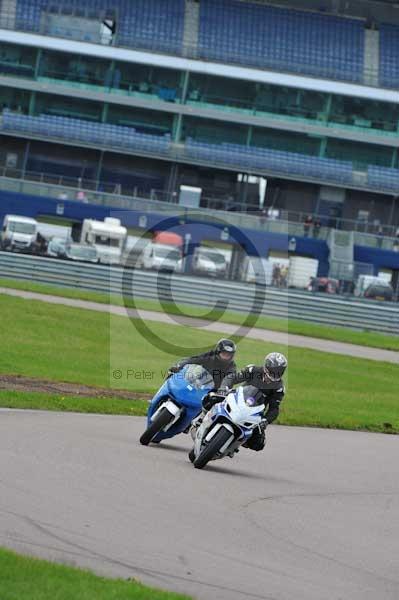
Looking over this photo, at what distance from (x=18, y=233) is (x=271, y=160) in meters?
17.2

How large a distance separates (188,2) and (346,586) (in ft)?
196

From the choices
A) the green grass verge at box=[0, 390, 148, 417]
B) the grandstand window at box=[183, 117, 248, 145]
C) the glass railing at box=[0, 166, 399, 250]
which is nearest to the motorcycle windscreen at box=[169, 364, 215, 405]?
the green grass verge at box=[0, 390, 148, 417]

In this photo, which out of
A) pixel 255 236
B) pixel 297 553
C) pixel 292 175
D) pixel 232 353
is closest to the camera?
pixel 297 553

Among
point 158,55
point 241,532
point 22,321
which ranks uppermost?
point 158,55

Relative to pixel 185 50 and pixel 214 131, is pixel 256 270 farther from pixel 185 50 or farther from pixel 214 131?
pixel 185 50

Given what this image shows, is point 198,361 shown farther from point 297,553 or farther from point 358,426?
point 358,426

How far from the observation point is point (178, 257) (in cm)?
4694

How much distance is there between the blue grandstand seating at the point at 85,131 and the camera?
61125mm

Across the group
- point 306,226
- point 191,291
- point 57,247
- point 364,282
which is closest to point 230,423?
point 191,291

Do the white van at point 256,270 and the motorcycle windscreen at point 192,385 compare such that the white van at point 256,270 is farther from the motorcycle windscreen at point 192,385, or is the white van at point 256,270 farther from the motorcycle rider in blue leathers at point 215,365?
the motorcycle windscreen at point 192,385

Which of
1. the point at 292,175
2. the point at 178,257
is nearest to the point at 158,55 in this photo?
the point at 292,175

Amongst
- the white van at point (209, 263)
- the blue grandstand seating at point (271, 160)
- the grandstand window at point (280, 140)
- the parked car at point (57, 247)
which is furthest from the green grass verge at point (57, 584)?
the grandstand window at point (280, 140)

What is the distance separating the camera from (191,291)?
38.3m

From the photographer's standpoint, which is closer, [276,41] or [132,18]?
[132,18]
